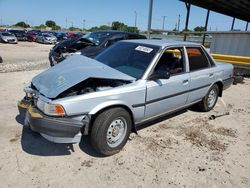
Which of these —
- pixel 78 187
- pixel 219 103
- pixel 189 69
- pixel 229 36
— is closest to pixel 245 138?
pixel 189 69

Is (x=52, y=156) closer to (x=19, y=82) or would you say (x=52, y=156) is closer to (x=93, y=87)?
(x=93, y=87)

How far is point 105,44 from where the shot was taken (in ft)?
26.5

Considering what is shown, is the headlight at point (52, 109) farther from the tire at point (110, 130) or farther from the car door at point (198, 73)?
the car door at point (198, 73)

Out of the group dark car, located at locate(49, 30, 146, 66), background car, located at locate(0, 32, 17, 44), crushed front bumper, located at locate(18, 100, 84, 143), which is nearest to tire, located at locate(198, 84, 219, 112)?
crushed front bumper, located at locate(18, 100, 84, 143)

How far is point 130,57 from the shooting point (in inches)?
149

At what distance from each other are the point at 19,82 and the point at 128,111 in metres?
4.80

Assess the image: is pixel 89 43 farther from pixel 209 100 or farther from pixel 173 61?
pixel 209 100

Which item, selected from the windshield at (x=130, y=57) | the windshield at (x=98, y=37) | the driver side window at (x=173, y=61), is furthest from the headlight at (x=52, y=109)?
the windshield at (x=98, y=37)

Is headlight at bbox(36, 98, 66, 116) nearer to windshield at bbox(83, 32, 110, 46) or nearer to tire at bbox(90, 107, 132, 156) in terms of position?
tire at bbox(90, 107, 132, 156)

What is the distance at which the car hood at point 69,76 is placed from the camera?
9.43 ft

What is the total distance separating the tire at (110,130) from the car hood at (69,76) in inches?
21.0

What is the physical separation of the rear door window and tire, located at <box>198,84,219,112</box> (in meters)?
0.66

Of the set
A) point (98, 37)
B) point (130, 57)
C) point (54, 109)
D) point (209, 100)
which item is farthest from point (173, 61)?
point (98, 37)

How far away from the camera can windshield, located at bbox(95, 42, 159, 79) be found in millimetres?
3492
